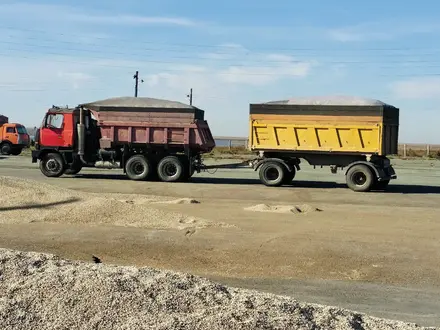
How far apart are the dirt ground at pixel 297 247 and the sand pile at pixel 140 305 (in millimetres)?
1576

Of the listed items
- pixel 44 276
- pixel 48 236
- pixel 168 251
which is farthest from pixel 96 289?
pixel 48 236

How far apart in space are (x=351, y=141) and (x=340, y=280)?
41.6 feet

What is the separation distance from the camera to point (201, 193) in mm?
19078

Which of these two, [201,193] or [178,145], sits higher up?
[178,145]

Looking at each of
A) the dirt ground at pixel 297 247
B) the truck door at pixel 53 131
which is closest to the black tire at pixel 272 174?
the dirt ground at pixel 297 247

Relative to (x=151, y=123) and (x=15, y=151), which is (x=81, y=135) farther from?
(x=15, y=151)

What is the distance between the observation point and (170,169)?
23.2 m

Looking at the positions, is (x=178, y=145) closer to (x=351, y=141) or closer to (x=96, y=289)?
(x=351, y=141)

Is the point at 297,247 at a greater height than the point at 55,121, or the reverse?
the point at 55,121

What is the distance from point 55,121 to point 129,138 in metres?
3.19

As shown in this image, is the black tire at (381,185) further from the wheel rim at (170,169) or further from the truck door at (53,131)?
the truck door at (53,131)

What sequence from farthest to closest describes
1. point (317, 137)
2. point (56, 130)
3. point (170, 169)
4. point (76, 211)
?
point (56, 130)
point (170, 169)
point (317, 137)
point (76, 211)

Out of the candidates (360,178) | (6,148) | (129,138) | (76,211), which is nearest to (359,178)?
(360,178)

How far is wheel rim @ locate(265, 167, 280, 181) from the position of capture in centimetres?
2177
